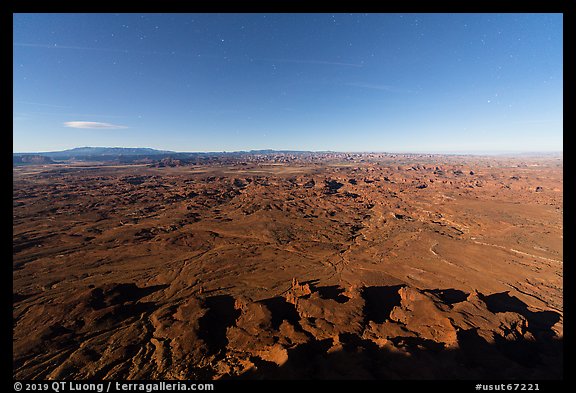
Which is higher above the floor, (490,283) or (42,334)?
(42,334)

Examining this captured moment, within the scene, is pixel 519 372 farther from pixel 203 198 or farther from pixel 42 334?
pixel 203 198

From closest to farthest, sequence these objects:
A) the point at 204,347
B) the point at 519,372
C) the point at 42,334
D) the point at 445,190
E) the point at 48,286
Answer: the point at 519,372 < the point at 204,347 < the point at 42,334 < the point at 48,286 < the point at 445,190

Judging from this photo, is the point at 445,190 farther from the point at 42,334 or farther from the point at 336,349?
the point at 42,334

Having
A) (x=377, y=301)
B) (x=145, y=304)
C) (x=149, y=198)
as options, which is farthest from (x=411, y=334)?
(x=149, y=198)

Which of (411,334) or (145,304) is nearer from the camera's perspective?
(411,334)

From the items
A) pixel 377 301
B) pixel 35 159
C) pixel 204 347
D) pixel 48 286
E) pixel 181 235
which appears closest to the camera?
pixel 204 347

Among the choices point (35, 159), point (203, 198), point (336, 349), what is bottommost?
point (336, 349)
